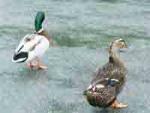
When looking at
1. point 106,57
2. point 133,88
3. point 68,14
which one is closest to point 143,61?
point 106,57

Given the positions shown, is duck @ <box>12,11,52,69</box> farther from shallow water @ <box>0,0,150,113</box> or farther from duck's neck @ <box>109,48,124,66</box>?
duck's neck @ <box>109,48,124,66</box>

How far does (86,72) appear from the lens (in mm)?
9383

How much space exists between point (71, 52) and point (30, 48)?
4.08 ft

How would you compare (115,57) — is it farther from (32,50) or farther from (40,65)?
(40,65)

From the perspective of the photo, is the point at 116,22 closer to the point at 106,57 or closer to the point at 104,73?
the point at 106,57

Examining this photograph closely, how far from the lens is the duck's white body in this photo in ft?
30.5

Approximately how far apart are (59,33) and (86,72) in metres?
2.85

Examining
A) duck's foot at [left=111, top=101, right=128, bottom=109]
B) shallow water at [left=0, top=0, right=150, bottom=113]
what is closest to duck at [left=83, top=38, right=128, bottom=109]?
duck's foot at [left=111, top=101, right=128, bottom=109]

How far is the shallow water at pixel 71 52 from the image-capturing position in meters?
8.11

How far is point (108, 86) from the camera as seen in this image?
743cm

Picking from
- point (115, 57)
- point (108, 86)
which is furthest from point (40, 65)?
point (108, 86)

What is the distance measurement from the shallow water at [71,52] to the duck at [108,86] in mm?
270

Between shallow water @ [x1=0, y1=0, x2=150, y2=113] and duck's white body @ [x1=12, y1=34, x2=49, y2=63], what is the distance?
258 millimetres

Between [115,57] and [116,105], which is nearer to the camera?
[116,105]
